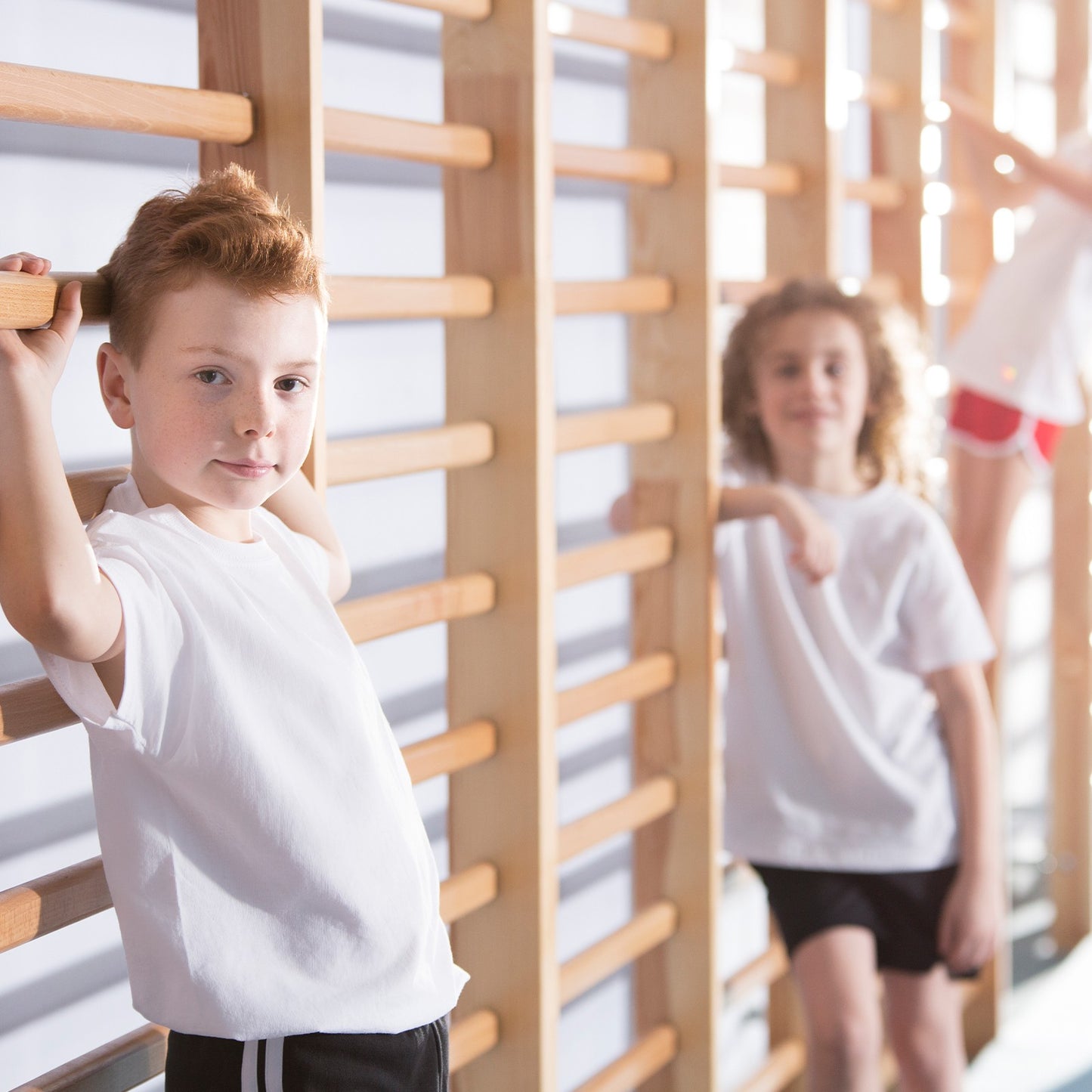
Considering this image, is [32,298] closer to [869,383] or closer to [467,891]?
[467,891]

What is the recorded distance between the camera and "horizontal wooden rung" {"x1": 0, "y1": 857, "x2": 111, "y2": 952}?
103 cm

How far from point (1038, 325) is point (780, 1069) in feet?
4.56

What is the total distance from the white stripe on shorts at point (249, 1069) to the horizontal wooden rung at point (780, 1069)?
1.39m

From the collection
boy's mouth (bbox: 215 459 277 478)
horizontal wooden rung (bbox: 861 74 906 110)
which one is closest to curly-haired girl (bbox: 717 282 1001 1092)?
horizontal wooden rung (bbox: 861 74 906 110)

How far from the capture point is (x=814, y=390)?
1910 mm

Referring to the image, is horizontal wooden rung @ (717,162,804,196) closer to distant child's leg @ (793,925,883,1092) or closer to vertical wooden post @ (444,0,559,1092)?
vertical wooden post @ (444,0,559,1092)

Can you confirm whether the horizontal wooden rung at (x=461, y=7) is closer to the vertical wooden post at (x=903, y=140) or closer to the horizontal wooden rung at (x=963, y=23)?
the vertical wooden post at (x=903, y=140)

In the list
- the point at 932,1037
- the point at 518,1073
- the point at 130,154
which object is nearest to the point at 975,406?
the point at 932,1037

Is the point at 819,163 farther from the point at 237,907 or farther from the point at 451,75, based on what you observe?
the point at 237,907

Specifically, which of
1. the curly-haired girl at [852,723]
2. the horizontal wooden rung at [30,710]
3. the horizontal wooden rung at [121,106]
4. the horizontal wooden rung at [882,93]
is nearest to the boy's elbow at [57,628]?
the horizontal wooden rung at [30,710]

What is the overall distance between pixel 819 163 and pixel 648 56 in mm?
402

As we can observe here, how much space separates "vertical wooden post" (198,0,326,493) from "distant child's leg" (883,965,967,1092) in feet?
3.83

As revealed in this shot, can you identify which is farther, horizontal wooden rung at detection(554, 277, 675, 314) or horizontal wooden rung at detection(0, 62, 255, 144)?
horizontal wooden rung at detection(554, 277, 675, 314)

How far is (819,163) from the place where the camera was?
2.18m
